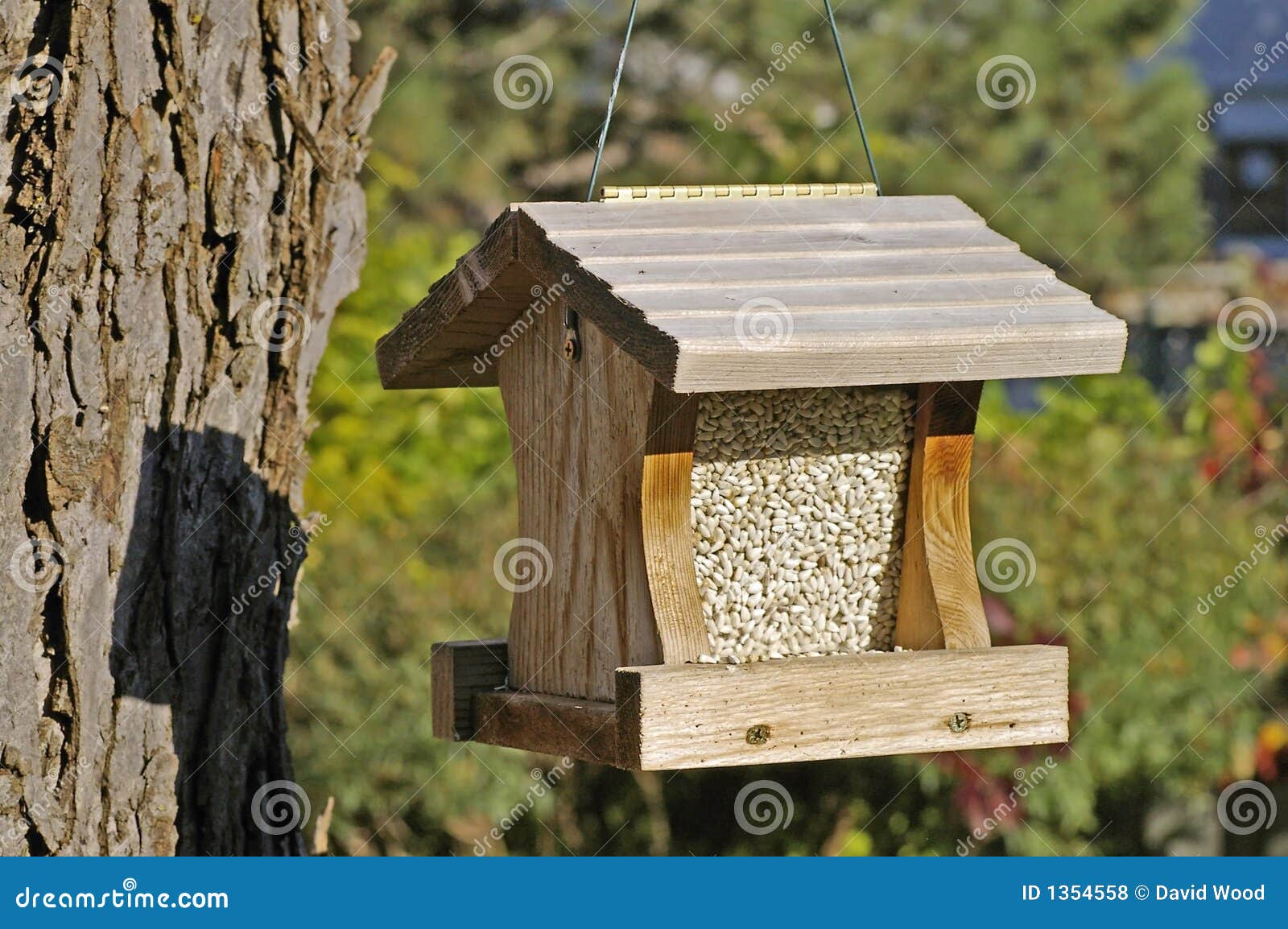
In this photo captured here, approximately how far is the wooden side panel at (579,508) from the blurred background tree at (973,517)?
5.13 ft

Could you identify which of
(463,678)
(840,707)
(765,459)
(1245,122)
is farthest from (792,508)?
(1245,122)

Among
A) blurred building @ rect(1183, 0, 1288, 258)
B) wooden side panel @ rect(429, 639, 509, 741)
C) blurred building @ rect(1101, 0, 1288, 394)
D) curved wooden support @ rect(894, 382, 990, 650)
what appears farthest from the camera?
blurred building @ rect(1183, 0, 1288, 258)

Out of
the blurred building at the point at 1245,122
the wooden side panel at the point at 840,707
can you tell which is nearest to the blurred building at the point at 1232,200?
the blurred building at the point at 1245,122

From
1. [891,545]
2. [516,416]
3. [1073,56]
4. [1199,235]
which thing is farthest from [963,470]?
[1199,235]

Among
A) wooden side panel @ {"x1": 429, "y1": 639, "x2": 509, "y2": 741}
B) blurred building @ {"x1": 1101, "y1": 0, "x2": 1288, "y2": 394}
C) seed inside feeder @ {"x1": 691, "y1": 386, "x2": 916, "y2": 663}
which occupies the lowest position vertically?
wooden side panel @ {"x1": 429, "y1": 639, "x2": 509, "y2": 741}

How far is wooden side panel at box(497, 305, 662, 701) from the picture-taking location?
2016 millimetres

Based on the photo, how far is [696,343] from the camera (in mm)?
1711

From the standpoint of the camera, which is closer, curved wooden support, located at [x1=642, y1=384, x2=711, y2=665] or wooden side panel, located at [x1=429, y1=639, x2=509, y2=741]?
curved wooden support, located at [x1=642, y1=384, x2=711, y2=665]

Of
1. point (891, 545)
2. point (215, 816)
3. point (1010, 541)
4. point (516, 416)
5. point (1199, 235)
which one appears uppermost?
point (1199, 235)

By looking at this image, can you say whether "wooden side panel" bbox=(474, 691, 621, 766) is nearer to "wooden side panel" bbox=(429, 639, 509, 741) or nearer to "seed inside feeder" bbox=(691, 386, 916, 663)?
"wooden side panel" bbox=(429, 639, 509, 741)

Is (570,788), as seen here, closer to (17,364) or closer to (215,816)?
(215,816)

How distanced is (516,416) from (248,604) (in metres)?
0.63

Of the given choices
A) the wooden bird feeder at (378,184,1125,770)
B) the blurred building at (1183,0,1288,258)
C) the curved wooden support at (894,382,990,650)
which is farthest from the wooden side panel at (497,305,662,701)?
the blurred building at (1183,0,1288,258)

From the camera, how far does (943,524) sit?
6.95 ft
